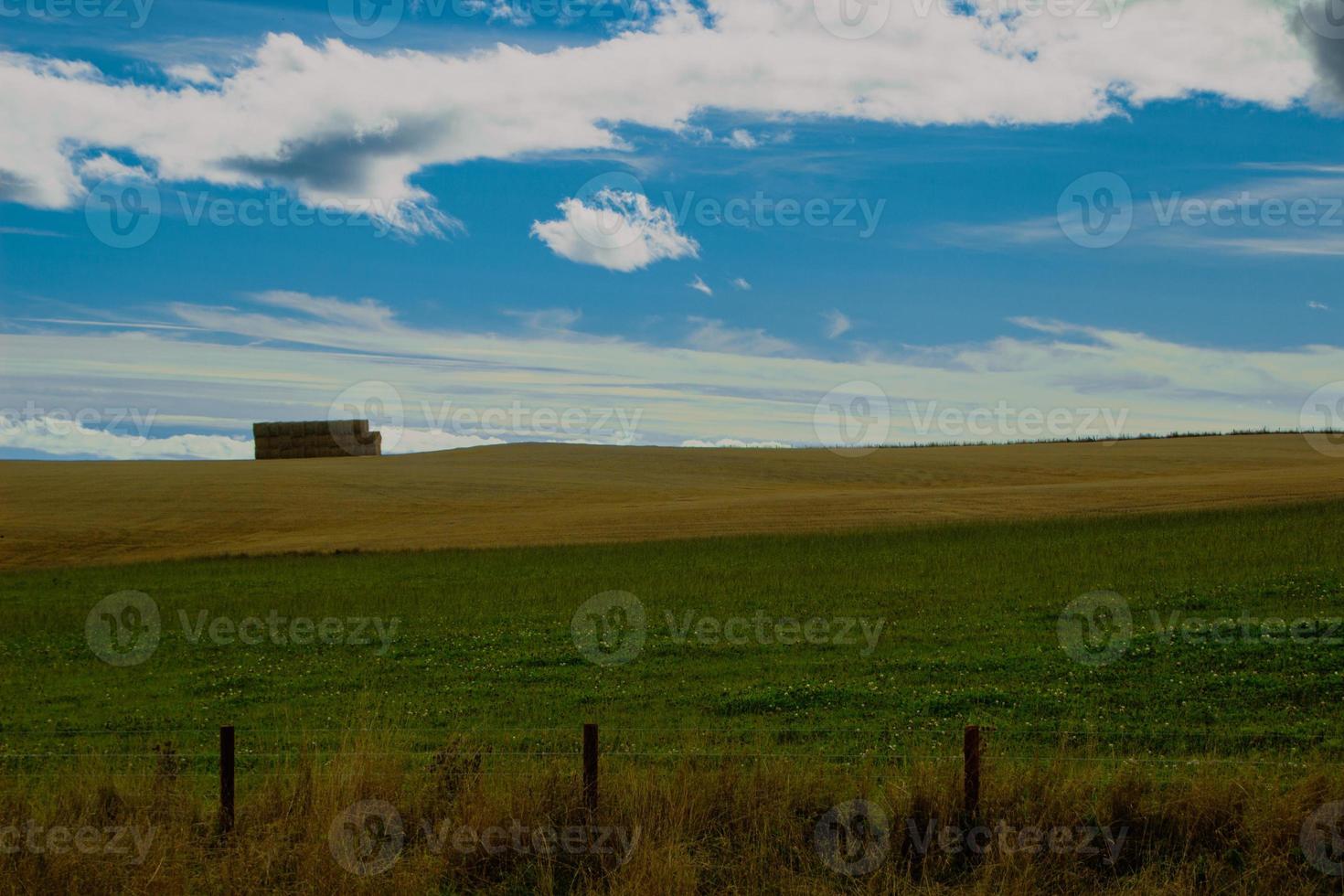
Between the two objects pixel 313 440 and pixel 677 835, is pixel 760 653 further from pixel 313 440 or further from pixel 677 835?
pixel 313 440

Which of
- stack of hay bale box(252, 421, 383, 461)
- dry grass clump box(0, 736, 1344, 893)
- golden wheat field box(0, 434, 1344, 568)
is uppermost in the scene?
stack of hay bale box(252, 421, 383, 461)

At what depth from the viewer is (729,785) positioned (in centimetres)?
1072

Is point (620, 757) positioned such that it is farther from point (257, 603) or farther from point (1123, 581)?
point (257, 603)

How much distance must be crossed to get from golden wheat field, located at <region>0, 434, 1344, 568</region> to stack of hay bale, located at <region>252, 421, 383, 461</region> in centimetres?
484

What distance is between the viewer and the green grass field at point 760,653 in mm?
17531

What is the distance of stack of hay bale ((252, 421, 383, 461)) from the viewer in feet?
282

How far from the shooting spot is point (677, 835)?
10180 millimetres

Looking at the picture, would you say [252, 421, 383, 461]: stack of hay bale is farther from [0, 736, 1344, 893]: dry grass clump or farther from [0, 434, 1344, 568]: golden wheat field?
[0, 736, 1344, 893]: dry grass clump

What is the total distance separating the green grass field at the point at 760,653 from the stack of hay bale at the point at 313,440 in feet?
151

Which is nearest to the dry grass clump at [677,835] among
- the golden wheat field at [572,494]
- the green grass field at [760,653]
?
the green grass field at [760,653]

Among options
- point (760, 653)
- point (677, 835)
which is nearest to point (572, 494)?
point (760, 653)

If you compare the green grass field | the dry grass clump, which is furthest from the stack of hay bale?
the dry grass clump

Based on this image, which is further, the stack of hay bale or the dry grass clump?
the stack of hay bale

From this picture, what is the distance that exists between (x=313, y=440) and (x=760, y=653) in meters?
69.6
